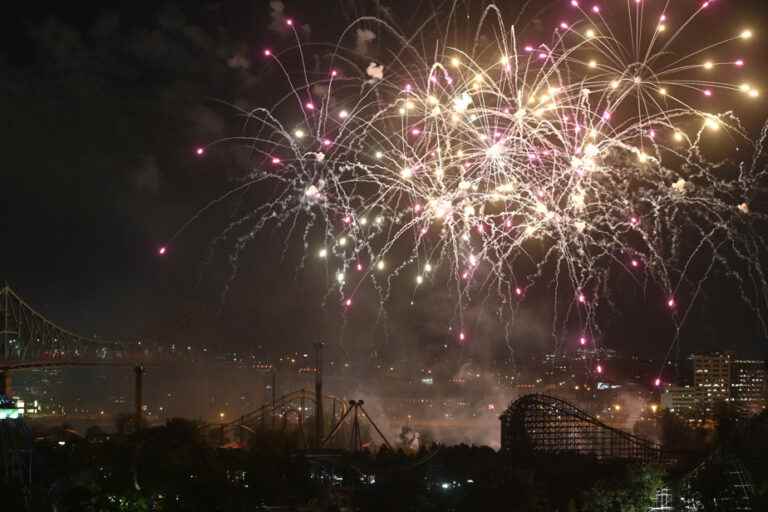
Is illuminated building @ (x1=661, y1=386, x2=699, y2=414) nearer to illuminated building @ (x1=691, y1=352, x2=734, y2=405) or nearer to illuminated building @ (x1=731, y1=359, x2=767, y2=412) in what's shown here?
illuminated building @ (x1=691, y1=352, x2=734, y2=405)

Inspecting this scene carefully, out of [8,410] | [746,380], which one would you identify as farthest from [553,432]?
[746,380]

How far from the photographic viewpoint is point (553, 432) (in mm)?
29688

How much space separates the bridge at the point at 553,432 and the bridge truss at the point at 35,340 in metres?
29.0

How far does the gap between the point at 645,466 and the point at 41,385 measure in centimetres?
7150

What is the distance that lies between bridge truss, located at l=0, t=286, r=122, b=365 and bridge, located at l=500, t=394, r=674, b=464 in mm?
29026

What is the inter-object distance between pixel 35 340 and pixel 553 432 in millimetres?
35220

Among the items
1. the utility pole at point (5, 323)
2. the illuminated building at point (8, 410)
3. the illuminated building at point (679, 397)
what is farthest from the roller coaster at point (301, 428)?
the illuminated building at point (679, 397)

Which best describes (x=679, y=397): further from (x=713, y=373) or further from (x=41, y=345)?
(x=41, y=345)

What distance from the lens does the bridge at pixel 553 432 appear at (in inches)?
1116

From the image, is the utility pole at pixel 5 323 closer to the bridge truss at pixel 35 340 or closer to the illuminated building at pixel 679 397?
the bridge truss at pixel 35 340

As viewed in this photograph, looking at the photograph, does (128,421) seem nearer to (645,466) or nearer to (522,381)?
(645,466)

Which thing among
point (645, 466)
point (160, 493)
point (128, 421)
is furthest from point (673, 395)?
point (160, 493)

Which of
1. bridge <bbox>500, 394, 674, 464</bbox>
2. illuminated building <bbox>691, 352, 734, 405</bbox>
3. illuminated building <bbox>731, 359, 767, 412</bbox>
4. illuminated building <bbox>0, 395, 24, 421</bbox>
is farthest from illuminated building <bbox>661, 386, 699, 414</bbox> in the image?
illuminated building <bbox>0, 395, 24, 421</bbox>

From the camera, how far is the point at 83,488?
20.6m
